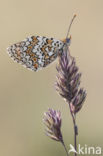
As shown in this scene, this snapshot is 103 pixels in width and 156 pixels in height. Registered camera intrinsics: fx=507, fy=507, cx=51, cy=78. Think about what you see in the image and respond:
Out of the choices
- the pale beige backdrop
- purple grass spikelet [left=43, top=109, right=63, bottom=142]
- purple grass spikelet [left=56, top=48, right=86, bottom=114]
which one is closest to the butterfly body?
purple grass spikelet [left=56, top=48, right=86, bottom=114]

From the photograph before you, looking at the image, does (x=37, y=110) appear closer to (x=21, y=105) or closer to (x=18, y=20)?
(x=21, y=105)

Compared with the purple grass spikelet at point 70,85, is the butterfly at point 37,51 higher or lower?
higher

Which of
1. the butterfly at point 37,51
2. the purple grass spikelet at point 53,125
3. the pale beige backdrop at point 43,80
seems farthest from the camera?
the pale beige backdrop at point 43,80

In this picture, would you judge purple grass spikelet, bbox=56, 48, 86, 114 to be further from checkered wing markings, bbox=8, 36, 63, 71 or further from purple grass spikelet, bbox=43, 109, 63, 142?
checkered wing markings, bbox=8, 36, 63, 71

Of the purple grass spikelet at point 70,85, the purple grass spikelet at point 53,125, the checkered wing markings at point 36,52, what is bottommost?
the purple grass spikelet at point 53,125

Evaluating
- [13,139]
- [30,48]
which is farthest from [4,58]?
[30,48]

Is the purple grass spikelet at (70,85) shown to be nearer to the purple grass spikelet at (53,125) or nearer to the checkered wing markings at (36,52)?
the purple grass spikelet at (53,125)

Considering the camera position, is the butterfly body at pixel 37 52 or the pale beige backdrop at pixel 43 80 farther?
the pale beige backdrop at pixel 43 80

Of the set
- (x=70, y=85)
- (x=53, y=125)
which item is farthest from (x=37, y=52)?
(x=53, y=125)

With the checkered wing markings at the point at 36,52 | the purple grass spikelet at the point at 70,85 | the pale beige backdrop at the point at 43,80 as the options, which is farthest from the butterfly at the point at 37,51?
the pale beige backdrop at the point at 43,80
